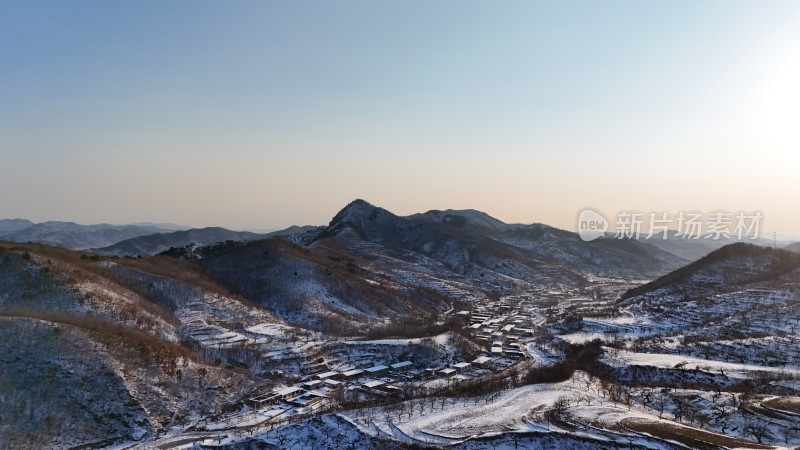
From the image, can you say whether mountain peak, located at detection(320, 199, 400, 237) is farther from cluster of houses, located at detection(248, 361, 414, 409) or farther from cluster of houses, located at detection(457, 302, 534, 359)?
cluster of houses, located at detection(248, 361, 414, 409)

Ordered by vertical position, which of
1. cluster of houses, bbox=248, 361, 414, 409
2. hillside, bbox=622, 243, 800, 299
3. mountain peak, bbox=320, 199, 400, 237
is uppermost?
mountain peak, bbox=320, 199, 400, 237

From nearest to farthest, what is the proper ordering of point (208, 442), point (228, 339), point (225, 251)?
point (208, 442)
point (228, 339)
point (225, 251)

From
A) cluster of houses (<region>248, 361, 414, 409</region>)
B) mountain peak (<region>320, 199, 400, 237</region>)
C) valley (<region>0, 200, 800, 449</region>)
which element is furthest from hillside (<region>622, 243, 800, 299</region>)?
mountain peak (<region>320, 199, 400, 237</region>)

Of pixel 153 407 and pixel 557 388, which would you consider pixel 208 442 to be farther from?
pixel 557 388

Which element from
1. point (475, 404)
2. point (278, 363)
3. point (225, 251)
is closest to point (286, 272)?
point (225, 251)

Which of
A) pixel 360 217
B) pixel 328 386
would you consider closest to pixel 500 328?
pixel 328 386

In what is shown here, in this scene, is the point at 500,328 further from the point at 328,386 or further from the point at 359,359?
the point at 328,386

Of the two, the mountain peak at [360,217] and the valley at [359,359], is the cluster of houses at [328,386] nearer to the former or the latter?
the valley at [359,359]

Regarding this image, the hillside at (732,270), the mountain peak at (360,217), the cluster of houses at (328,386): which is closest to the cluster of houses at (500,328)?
the cluster of houses at (328,386)

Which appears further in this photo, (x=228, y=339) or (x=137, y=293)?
(x=137, y=293)

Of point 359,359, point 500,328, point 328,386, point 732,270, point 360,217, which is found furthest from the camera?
point 360,217

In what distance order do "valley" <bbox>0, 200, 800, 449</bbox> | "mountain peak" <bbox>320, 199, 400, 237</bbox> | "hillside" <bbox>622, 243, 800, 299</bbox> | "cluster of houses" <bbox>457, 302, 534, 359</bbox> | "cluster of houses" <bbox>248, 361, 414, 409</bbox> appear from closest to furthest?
"valley" <bbox>0, 200, 800, 449</bbox>, "cluster of houses" <bbox>248, 361, 414, 409</bbox>, "cluster of houses" <bbox>457, 302, 534, 359</bbox>, "hillside" <bbox>622, 243, 800, 299</bbox>, "mountain peak" <bbox>320, 199, 400, 237</bbox>
